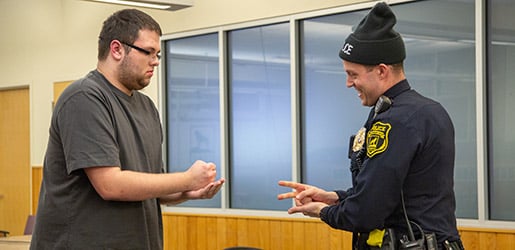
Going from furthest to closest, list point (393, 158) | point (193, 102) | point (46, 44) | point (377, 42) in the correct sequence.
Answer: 1. point (46, 44)
2. point (193, 102)
3. point (377, 42)
4. point (393, 158)

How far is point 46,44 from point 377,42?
7134mm

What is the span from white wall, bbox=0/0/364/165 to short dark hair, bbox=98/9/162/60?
509 centimetres

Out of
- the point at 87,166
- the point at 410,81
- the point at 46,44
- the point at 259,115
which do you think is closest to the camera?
the point at 87,166

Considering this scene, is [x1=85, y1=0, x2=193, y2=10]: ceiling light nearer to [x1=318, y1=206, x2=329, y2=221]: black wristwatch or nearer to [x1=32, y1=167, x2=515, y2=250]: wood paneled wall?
[x1=32, y1=167, x2=515, y2=250]: wood paneled wall

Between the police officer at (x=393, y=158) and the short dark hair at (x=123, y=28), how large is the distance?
2.25 feet

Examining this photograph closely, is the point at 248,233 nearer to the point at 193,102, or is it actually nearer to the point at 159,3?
the point at 193,102

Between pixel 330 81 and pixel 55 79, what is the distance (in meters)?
3.76

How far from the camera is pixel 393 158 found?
2475mm

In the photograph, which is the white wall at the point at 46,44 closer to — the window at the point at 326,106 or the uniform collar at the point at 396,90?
the window at the point at 326,106

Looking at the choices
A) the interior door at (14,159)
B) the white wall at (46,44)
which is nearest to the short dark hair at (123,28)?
the white wall at (46,44)

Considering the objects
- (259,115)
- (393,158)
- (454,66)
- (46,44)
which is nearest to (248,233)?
(259,115)

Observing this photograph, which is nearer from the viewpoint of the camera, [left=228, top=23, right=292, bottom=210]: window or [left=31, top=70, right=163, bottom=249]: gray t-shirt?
[left=31, top=70, right=163, bottom=249]: gray t-shirt

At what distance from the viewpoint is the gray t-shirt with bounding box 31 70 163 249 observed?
2.39 m

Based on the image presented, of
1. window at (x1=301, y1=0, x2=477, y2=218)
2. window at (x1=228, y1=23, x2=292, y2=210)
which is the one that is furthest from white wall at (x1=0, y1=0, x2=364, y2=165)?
window at (x1=301, y1=0, x2=477, y2=218)
